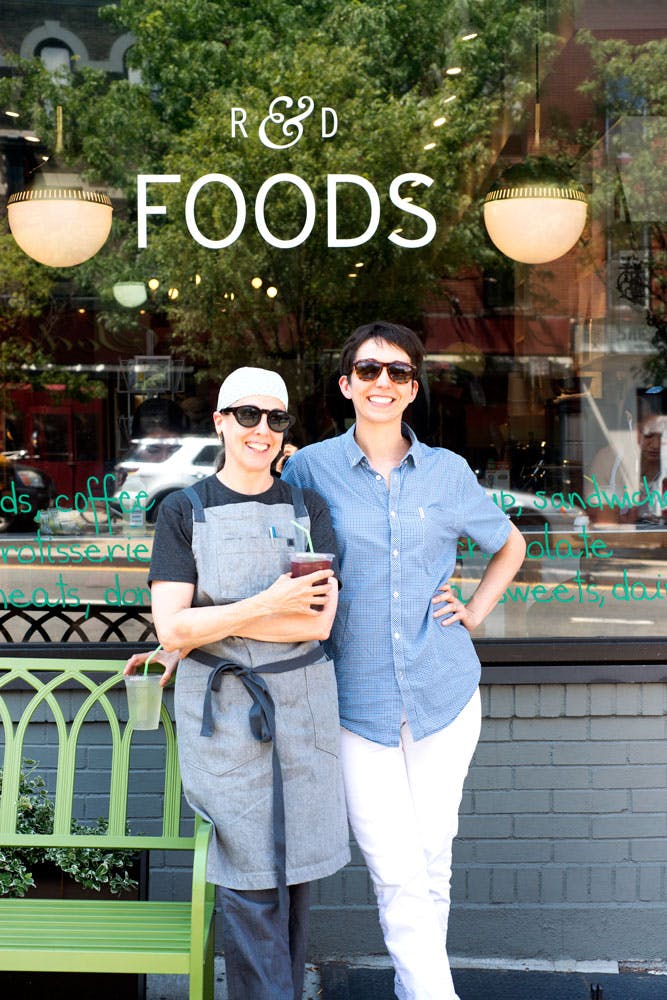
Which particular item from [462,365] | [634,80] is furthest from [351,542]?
[634,80]

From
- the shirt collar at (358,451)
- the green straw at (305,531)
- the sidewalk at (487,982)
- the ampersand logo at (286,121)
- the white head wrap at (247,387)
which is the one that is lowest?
the sidewalk at (487,982)

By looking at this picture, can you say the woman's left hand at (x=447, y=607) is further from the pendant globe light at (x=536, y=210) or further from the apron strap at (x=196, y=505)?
the pendant globe light at (x=536, y=210)

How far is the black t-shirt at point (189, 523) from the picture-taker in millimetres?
2646

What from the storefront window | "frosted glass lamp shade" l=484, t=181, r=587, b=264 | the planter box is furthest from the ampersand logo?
the planter box

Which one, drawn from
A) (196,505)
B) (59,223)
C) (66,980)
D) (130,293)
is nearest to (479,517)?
(196,505)

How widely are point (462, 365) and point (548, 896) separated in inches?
74.3

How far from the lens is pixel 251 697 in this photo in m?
2.64

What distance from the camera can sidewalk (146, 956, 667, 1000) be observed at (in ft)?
11.8

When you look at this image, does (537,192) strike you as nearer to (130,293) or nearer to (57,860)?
(130,293)

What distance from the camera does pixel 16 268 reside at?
4141 millimetres

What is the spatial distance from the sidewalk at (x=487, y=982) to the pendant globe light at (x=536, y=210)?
8.23ft

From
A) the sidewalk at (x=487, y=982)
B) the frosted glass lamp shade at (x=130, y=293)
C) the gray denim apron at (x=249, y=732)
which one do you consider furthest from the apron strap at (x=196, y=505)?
the sidewalk at (x=487, y=982)

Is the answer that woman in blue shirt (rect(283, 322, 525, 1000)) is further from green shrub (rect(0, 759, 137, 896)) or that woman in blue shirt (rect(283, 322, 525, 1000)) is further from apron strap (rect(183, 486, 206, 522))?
green shrub (rect(0, 759, 137, 896))

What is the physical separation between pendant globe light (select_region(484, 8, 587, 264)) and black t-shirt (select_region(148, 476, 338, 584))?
1.86 metres
